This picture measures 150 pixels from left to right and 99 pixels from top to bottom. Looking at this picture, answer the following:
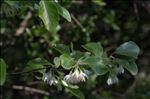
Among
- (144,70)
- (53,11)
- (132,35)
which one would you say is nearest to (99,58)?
(53,11)

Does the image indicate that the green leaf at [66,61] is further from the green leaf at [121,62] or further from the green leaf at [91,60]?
the green leaf at [121,62]

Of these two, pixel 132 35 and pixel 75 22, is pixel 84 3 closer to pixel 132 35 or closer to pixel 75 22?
pixel 75 22

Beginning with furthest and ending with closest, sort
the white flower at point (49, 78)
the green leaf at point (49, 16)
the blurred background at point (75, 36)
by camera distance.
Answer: the blurred background at point (75, 36) < the white flower at point (49, 78) < the green leaf at point (49, 16)

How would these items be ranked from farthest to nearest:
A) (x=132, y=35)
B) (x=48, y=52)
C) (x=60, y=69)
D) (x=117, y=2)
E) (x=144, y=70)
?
(x=144, y=70)
(x=132, y=35)
(x=117, y=2)
(x=48, y=52)
(x=60, y=69)

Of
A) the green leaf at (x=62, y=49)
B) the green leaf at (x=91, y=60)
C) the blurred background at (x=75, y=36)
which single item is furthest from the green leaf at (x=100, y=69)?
the blurred background at (x=75, y=36)

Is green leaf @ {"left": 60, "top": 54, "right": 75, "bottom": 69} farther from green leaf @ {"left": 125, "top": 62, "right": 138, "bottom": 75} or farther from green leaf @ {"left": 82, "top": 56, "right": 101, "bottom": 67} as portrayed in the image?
green leaf @ {"left": 125, "top": 62, "right": 138, "bottom": 75}

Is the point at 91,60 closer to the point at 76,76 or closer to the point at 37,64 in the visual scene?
the point at 76,76

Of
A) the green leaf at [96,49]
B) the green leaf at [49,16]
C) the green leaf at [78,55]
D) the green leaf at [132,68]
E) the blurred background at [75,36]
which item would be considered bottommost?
the blurred background at [75,36]
